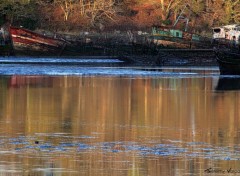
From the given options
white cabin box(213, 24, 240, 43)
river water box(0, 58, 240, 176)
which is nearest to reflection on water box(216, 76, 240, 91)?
river water box(0, 58, 240, 176)

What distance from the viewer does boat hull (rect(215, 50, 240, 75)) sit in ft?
158

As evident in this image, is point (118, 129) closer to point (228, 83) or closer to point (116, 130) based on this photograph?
point (116, 130)

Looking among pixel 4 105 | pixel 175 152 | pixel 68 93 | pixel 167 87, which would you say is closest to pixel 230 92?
pixel 167 87

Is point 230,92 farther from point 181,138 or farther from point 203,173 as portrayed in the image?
point 203,173

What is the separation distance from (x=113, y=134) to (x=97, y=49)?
53170mm

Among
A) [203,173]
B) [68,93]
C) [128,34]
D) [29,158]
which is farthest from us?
[128,34]

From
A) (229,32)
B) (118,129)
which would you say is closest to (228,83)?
(118,129)

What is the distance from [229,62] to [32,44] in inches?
1018

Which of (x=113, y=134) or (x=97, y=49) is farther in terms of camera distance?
(x=97, y=49)

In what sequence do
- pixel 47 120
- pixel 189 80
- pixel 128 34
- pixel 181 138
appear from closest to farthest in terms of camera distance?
→ 1. pixel 181 138
2. pixel 47 120
3. pixel 189 80
4. pixel 128 34

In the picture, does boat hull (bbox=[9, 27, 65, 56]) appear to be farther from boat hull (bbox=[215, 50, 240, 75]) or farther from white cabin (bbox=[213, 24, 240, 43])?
boat hull (bbox=[215, 50, 240, 75])

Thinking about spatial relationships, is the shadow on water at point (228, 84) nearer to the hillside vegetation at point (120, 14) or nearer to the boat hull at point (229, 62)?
the boat hull at point (229, 62)

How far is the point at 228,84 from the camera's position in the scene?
39031mm

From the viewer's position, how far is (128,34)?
263 ft
